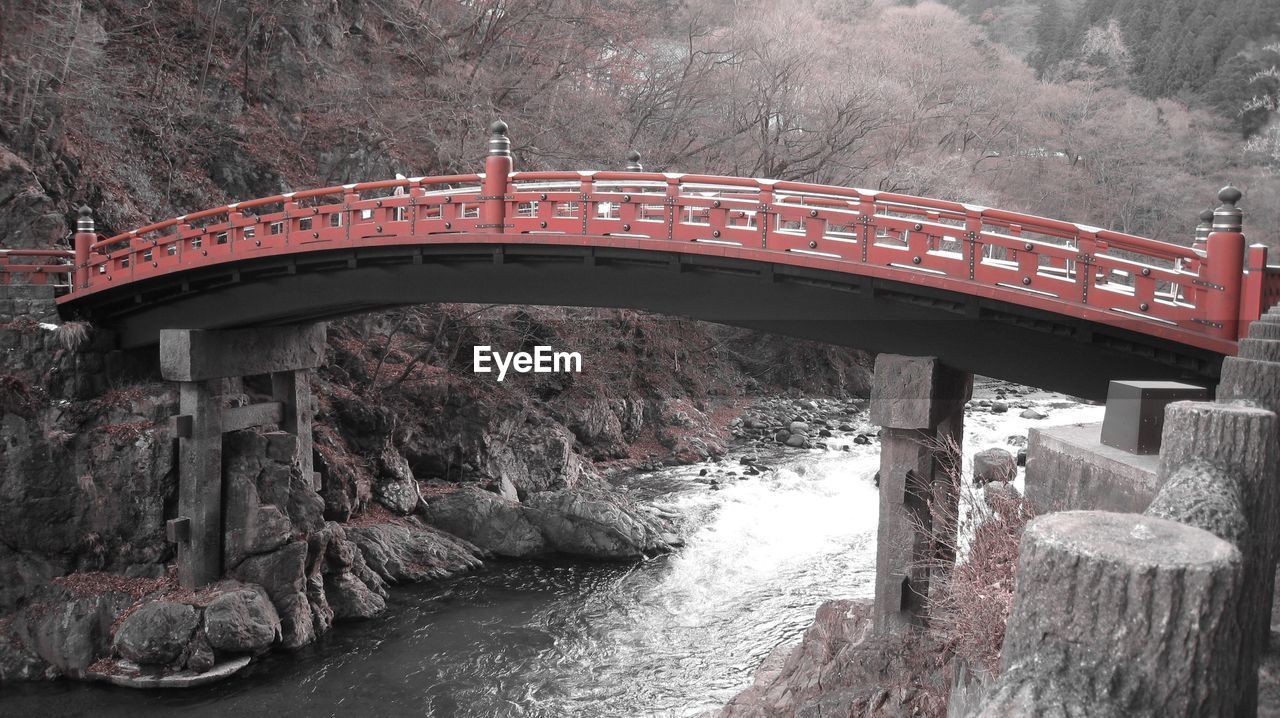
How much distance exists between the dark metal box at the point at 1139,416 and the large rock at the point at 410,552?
1426 cm

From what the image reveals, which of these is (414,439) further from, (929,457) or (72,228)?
(929,457)

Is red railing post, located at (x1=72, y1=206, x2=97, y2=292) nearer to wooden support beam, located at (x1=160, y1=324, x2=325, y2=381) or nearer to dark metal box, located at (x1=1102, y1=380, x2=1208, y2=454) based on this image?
wooden support beam, located at (x1=160, y1=324, x2=325, y2=381)

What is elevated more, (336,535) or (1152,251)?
(1152,251)

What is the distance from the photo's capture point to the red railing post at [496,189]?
44.5ft

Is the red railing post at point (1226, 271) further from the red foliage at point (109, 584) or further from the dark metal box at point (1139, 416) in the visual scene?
the red foliage at point (109, 584)

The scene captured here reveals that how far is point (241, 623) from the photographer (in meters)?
14.9

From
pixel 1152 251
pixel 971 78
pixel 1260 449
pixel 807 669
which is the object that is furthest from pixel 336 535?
pixel 971 78

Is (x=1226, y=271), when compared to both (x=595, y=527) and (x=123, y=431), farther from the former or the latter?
(x=123, y=431)

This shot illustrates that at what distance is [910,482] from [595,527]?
9.13 meters

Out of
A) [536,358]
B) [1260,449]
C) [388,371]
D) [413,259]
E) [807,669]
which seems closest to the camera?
[1260,449]

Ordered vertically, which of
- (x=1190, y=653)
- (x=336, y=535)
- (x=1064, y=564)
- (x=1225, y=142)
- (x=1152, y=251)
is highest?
(x=1225, y=142)

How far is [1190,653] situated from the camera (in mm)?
3111

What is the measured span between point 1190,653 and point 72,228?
71.8 ft

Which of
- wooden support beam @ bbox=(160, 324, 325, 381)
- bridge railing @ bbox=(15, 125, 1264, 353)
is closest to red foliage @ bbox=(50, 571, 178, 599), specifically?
wooden support beam @ bbox=(160, 324, 325, 381)
